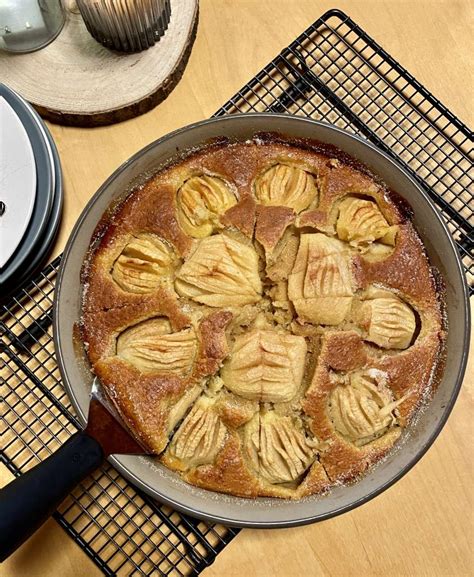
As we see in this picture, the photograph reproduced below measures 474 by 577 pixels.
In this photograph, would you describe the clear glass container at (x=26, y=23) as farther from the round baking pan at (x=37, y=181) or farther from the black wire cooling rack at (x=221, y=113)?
the black wire cooling rack at (x=221, y=113)

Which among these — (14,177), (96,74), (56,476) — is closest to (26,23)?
(96,74)

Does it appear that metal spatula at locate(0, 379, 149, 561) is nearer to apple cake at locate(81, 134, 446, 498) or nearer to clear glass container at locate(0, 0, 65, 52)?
apple cake at locate(81, 134, 446, 498)

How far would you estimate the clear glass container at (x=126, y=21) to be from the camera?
1.37 m

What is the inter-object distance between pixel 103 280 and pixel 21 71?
0.58 meters

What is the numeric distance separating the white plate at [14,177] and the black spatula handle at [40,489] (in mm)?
495

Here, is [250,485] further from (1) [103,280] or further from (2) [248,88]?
(2) [248,88]

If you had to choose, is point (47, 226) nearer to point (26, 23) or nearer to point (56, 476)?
point (26, 23)

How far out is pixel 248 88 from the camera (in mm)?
1477

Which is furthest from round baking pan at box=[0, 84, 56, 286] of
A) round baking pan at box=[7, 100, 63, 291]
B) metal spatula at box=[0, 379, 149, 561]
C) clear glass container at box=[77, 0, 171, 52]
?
metal spatula at box=[0, 379, 149, 561]

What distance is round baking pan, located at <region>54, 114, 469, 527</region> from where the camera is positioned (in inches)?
46.3

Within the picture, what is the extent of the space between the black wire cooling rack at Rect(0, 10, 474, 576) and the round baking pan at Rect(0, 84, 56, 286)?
7 centimetres

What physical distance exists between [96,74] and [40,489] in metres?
0.93

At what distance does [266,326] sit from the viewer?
3.96 feet

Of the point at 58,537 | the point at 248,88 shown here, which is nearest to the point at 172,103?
the point at 248,88
